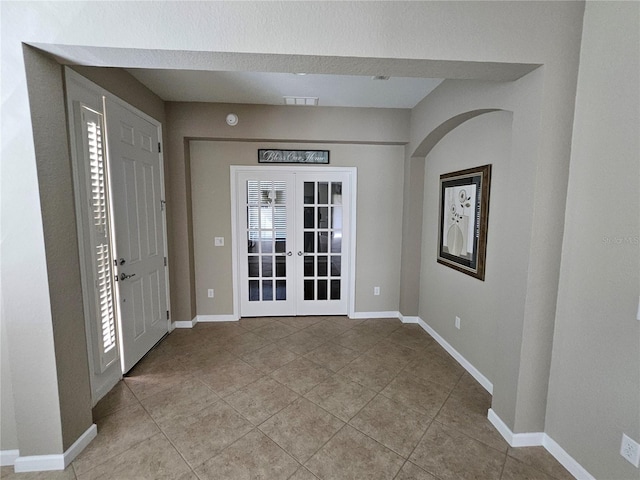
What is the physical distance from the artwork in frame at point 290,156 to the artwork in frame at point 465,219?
4.91 feet

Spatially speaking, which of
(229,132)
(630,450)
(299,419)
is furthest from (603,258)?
(229,132)

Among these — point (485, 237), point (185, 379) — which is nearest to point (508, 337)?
point (485, 237)

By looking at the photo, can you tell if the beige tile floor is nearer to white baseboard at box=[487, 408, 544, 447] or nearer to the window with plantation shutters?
white baseboard at box=[487, 408, 544, 447]

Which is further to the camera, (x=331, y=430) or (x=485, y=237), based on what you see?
(x=485, y=237)

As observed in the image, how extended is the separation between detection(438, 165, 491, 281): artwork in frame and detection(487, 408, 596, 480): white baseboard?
1086 mm

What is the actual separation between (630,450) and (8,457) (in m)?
3.32

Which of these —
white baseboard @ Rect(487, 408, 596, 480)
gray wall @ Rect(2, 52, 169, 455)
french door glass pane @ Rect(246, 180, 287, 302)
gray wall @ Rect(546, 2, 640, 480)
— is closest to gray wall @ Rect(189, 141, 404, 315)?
french door glass pane @ Rect(246, 180, 287, 302)

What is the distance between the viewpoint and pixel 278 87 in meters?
2.84

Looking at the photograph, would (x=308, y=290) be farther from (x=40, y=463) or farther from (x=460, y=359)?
(x=40, y=463)

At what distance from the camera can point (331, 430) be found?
1955mm

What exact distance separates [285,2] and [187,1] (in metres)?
0.50

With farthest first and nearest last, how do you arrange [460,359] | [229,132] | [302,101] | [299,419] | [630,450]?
[229,132] < [302,101] < [460,359] < [299,419] < [630,450]

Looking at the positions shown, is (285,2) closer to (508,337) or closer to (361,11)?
(361,11)

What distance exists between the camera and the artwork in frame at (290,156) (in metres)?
3.59
